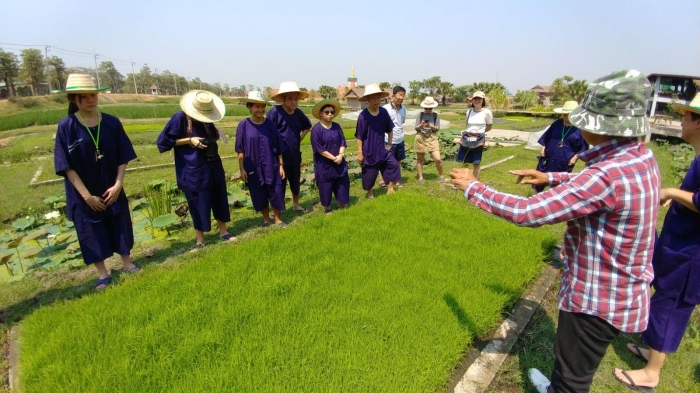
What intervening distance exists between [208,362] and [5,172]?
10274 mm

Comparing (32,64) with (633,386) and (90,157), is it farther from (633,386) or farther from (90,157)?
(633,386)

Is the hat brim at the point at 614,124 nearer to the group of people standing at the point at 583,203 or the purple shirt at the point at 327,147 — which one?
the group of people standing at the point at 583,203

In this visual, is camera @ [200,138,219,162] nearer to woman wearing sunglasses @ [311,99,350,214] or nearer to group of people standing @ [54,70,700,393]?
group of people standing @ [54,70,700,393]

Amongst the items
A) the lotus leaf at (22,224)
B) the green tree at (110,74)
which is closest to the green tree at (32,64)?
the green tree at (110,74)

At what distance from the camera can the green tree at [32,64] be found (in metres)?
41.7

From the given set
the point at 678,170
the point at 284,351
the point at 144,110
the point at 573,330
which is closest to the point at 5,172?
the point at 284,351

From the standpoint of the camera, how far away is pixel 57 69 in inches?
1780

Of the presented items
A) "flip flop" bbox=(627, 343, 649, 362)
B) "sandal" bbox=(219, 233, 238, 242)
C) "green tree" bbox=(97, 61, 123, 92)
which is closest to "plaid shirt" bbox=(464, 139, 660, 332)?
"flip flop" bbox=(627, 343, 649, 362)

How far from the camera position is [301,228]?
14.0 feet

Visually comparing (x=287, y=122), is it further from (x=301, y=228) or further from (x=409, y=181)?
(x=409, y=181)

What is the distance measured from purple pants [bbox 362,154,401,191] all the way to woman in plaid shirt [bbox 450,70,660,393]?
3.95 metres

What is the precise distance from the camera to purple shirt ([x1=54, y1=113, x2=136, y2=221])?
3.10 metres

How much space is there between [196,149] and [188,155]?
4.1 inches

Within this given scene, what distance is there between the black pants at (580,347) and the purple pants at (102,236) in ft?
12.0
